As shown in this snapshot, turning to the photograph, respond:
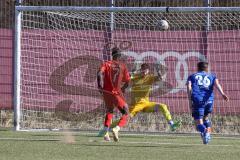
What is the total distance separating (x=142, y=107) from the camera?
65.4 ft

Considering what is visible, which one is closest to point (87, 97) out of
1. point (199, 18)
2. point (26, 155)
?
point (199, 18)

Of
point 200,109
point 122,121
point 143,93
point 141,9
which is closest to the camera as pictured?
point 200,109

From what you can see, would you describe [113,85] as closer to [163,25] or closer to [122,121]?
[122,121]

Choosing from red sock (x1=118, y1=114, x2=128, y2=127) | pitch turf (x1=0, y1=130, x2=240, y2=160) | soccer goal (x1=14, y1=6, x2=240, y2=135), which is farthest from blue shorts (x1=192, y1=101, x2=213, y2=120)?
soccer goal (x1=14, y1=6, x2=240, y2=135)

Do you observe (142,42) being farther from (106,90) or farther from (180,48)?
(106,90)

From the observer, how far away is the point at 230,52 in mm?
21016

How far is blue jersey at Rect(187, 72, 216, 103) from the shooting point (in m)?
16.9

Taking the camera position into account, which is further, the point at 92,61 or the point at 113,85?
the point at 92,61

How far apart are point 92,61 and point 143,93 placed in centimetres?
195

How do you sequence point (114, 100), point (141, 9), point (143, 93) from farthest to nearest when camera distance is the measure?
point (143, 93) < point (141, 9) < point (114, 100)

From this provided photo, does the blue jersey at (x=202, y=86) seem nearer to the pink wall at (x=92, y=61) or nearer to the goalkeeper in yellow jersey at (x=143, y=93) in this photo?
the goalkeeper in yellow jersey at (x=143, y=93)

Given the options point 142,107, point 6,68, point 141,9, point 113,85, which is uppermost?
point 141,9

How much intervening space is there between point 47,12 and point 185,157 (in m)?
8.28

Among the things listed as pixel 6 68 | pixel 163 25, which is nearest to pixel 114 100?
pixel 163 25
